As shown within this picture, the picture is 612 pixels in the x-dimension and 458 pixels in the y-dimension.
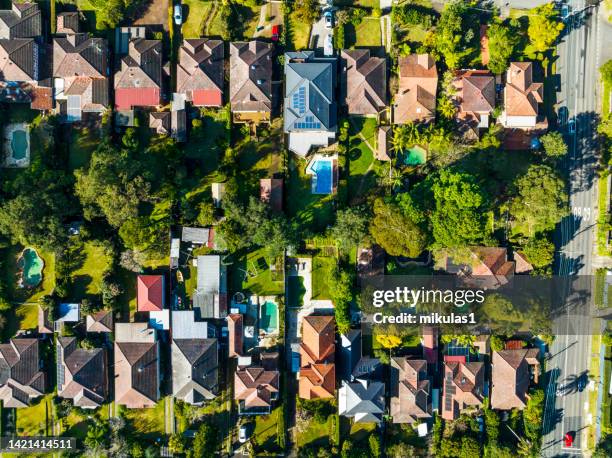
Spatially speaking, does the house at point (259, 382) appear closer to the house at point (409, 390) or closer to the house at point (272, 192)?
the house at point (409, 390)

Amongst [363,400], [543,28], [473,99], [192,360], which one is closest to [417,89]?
[473,99]

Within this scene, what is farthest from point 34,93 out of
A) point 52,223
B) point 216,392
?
point 216,392

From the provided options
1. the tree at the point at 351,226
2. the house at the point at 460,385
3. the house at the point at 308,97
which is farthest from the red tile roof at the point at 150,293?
the house at the point at 460,385

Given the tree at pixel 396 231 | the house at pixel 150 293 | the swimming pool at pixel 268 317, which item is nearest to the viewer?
the tree at pixel 396 231

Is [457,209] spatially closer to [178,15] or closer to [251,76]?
[251,76]

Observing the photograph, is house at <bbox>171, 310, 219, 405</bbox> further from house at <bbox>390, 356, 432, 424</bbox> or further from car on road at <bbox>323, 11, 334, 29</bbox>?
car on road at <bbox>323, 11, 334, 29</bbox>

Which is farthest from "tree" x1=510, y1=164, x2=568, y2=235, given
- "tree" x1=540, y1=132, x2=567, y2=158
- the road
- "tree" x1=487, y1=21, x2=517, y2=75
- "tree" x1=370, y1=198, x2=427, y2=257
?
"tree" x1=487, y1=21, x2=517, y2=75
